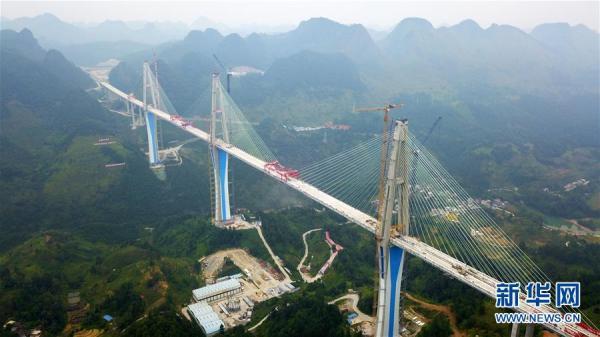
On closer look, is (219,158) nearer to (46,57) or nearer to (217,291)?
(217,291)

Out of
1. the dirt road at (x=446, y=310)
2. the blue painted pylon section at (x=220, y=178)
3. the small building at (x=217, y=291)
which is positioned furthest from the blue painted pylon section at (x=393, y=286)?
the blue painted pylon section at (x=220, y=178)

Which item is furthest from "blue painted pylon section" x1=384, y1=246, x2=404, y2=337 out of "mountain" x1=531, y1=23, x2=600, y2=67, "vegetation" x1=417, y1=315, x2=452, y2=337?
"mountain" x1=531, y1=23, x2=600, y2=67

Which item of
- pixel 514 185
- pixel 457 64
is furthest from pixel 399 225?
pixel 457 64

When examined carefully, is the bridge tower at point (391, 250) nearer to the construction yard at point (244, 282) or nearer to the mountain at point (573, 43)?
the construction yard at point (244, 282)

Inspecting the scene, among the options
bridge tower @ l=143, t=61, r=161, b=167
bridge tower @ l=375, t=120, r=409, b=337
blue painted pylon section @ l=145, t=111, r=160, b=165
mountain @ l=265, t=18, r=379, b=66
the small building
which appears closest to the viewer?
bridge tower @ l=375, t=120, r=409, b=337

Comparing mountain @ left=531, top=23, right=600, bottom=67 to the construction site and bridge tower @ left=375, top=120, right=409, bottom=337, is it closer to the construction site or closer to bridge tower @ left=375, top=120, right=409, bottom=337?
the construction site

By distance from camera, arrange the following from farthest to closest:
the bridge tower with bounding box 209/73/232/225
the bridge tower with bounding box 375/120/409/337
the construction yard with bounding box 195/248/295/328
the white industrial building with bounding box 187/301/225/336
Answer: the bridge tower with bounding box 209/73/232/225 < the construction yard with bounding box 195/248/295/328 < the white industrial building with bounding box 187/301/225/336 < the bridge tower with bounding box 375/120/409/337

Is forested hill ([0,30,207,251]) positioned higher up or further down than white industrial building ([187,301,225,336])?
higher up

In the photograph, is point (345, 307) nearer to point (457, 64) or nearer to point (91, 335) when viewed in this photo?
point (91, 335)
